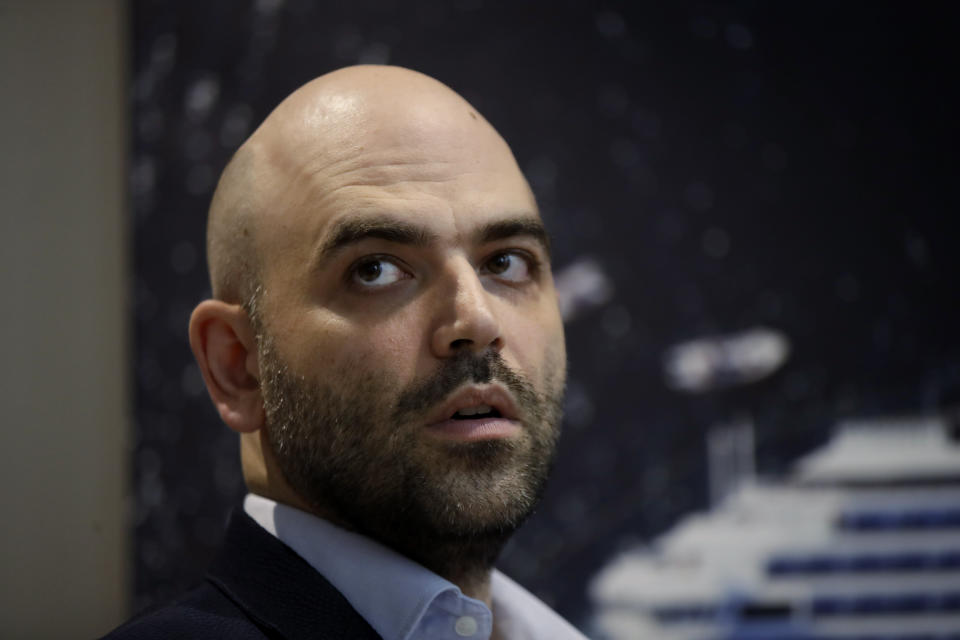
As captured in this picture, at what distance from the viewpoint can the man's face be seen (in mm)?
905

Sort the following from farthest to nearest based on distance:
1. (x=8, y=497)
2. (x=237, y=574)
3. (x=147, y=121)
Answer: (x=147, y=121) < (x=8, y=497) < (x=237, y=574)

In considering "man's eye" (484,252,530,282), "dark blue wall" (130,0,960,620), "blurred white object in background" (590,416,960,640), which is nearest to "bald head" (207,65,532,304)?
"man's eye" (484,252,530,282)

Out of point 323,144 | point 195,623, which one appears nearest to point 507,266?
point 323,144

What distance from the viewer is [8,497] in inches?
59.7

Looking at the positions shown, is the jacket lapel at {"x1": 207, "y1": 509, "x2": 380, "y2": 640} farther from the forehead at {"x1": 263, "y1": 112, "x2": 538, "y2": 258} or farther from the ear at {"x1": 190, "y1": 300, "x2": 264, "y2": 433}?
the forehead at {"x1": 263, "y1": 112, "x2": 538, "y2": 258}

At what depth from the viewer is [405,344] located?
3.01 feet

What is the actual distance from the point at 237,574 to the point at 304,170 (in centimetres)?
45

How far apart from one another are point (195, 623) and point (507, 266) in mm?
507

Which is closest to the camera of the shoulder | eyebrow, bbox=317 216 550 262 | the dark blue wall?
the shoulder

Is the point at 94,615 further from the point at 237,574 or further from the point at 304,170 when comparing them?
the point at 304,170

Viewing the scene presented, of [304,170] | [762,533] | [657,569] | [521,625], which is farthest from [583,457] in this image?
[304,170]

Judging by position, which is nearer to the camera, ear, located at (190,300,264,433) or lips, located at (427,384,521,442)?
lips, located at (427,384,521,442)

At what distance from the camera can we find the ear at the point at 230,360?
1026 mm

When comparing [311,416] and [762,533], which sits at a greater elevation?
[311,416]
